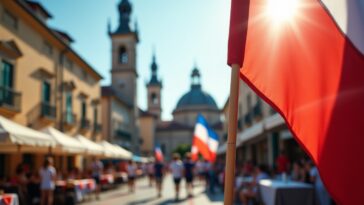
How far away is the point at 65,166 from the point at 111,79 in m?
28.1

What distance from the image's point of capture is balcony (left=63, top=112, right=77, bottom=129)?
25352 mm

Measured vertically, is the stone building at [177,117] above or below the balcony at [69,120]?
above

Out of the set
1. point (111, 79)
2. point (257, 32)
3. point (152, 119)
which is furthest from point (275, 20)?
point (152, 119)

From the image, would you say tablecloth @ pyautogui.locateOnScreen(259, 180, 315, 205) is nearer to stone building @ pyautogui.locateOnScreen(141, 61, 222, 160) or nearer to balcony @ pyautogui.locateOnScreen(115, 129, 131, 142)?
balcony @ pyautogui.locateOnScreen(115, 129, 131, 142)

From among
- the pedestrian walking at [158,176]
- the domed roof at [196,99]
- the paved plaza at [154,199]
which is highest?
the domed roof at [196,99]

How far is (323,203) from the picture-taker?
898 cm

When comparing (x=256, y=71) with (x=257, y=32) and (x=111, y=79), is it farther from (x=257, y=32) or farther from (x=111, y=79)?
(x=111, y=79)

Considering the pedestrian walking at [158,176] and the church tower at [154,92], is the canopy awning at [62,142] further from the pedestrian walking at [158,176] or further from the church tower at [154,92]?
the church tower at [154,92]

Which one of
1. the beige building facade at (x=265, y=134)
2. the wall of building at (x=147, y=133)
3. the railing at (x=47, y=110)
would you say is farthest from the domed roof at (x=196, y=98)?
the railing at (x=47, y=110)

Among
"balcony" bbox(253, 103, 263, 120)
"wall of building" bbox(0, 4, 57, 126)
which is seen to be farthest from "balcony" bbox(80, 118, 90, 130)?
"balcony" bbox(253, 103, 263, 120)

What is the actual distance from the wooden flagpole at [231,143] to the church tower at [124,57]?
1968 inches

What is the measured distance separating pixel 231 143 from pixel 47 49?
70.3ft

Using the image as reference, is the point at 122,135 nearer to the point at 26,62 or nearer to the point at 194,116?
the point at 26,62

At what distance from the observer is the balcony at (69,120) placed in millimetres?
25352
